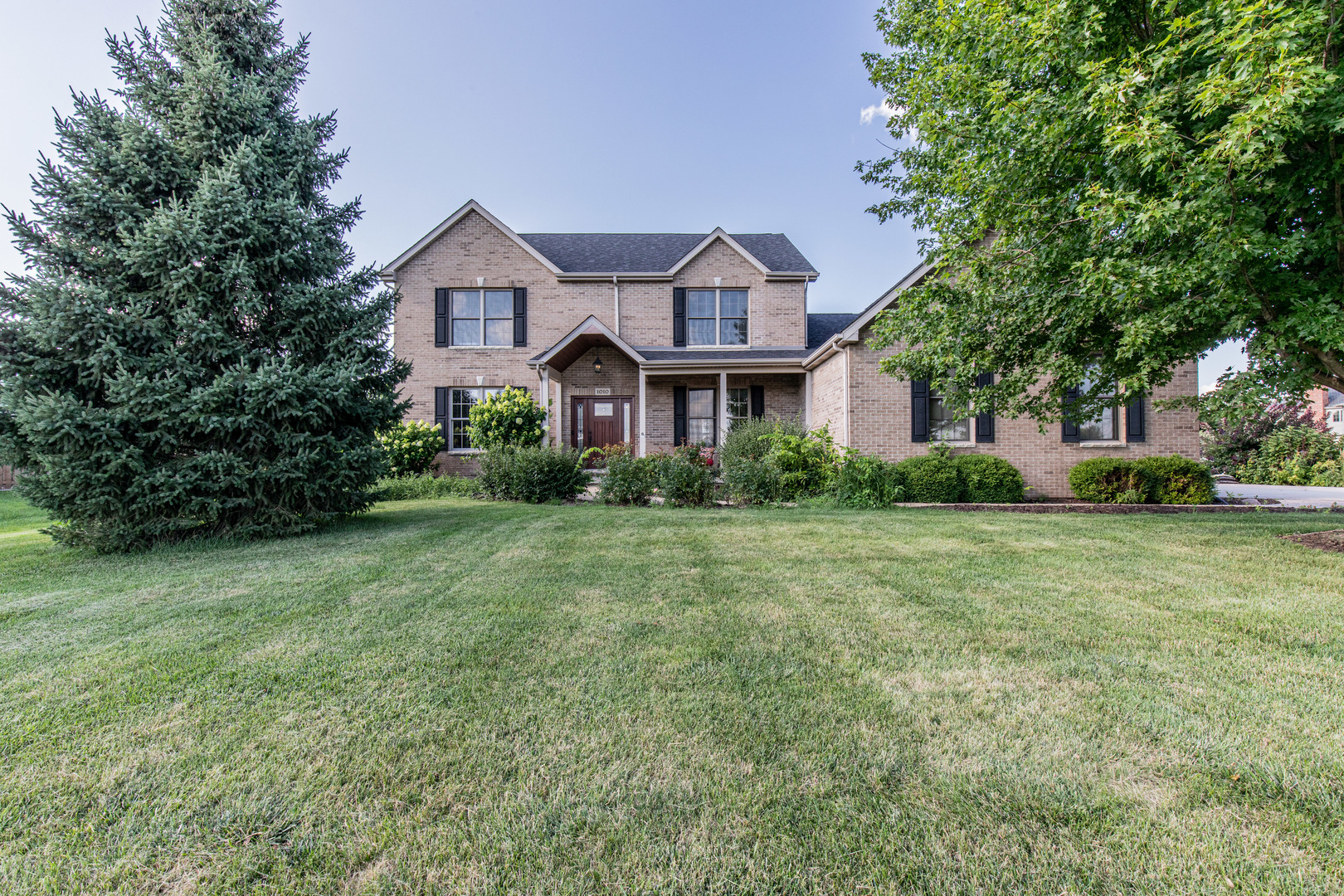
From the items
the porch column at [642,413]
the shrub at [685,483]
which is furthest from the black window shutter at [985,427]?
the porch column at [642,413]

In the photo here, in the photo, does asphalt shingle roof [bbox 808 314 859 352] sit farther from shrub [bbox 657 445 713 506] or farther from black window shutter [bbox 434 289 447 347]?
black window shutter [bbox 434 289 447 347]

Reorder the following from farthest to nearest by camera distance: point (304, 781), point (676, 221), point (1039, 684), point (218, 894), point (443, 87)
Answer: point (676, 221), point (443, 87), point (1039, 684), point (304, 781), point (218, 894)

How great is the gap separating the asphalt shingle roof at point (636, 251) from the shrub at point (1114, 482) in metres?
8.44

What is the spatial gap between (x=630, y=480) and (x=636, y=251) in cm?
948

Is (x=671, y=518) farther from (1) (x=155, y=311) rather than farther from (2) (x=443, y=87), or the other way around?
(2) (x=443, y=87)

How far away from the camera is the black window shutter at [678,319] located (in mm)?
14844

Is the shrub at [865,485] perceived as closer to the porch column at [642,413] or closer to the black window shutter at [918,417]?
the black window shutter at [918,417]

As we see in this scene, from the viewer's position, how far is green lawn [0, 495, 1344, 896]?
1.41m

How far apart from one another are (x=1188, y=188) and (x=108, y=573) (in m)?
9.79

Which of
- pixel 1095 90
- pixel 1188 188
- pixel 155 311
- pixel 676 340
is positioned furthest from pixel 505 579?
pixel 676 340

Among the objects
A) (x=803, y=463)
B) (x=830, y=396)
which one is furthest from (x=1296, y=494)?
(x=803, y=463)

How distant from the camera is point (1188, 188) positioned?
13.9 ft

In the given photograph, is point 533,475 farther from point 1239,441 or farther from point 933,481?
point 1239,441

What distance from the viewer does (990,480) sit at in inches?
381
